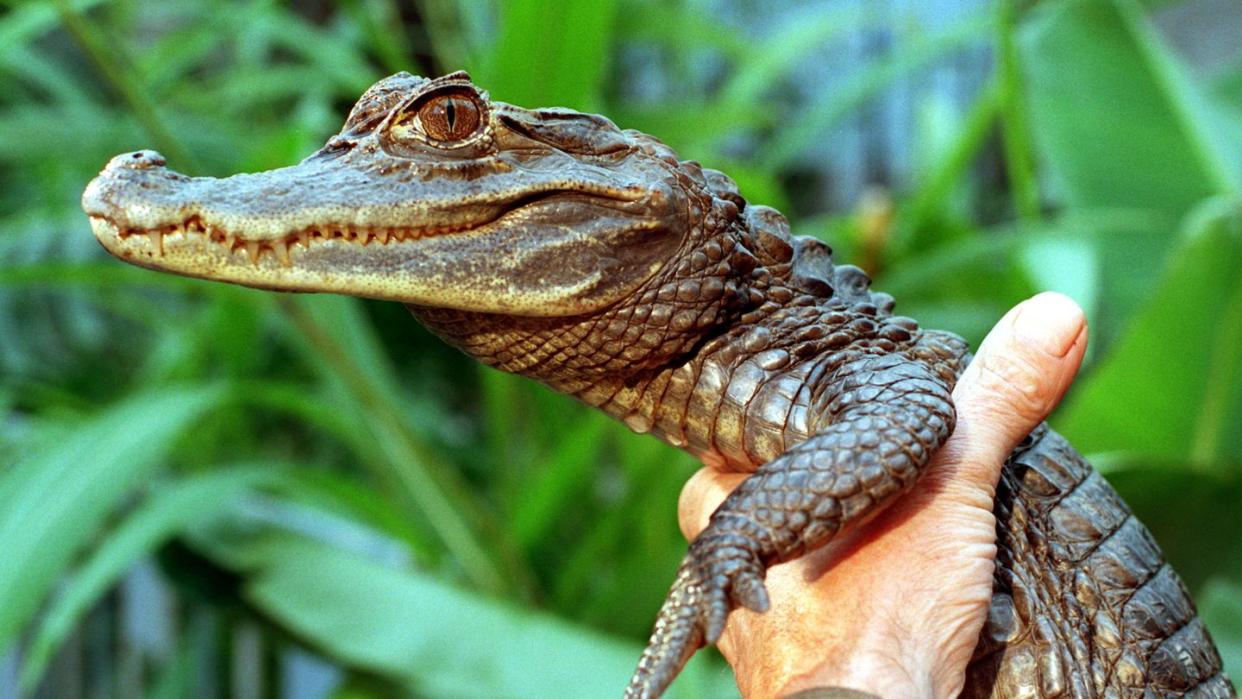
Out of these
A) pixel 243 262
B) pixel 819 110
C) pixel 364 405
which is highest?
pixel 819 110

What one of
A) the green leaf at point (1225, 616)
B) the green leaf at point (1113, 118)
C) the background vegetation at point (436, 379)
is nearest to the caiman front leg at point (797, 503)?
the background vegetation at point (436, 379)

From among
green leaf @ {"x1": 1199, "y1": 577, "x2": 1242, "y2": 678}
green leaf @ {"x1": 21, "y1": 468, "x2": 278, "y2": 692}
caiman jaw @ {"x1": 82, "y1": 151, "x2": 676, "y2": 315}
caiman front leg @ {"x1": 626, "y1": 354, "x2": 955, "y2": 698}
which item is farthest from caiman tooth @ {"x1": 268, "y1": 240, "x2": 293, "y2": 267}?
green leaf @ {"x1": 1199, "y1": 577, "x2": 1242, "y2": 678}

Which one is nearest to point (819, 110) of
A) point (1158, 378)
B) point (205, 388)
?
point (1158, 378)

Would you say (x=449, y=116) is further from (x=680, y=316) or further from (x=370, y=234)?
(x=680, y=316)

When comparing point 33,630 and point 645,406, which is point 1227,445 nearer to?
point 645,406

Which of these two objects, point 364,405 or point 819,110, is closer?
point 364,405

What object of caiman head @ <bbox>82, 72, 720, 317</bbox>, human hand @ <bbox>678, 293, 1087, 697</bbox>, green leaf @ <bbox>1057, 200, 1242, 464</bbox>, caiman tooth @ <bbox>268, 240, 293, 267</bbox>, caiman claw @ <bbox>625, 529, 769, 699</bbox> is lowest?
caiman claw @ <bbox>625, 529, 769, 699</bbox>

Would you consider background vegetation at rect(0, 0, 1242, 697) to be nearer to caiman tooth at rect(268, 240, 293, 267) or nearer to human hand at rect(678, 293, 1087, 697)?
human hand at rect(678, 293, 1087, 697)
